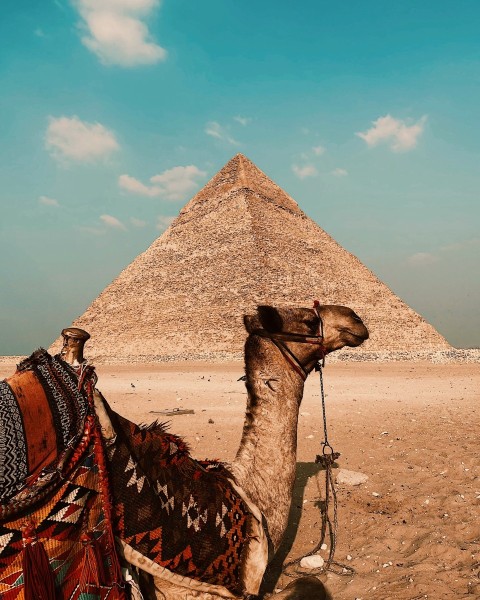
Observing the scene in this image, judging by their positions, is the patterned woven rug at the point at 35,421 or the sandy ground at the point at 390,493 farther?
the sandy ground at the point at 390,493

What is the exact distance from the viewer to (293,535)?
345 centimetres

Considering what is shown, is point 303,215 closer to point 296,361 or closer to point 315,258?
point 315,258

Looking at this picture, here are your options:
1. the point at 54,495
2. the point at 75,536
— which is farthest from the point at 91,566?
the point at 54,495

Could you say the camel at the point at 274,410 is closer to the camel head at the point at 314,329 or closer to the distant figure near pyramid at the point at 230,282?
the camel head at the point at 314,329

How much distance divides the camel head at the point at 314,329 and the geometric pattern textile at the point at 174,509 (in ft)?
2.24

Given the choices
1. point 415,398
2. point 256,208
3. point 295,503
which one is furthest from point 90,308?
point 295,503

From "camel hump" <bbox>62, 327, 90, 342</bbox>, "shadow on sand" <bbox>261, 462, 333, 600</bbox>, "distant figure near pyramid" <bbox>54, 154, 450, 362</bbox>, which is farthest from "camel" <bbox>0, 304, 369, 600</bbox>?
"distant figure near pyramid" <bbox>54, 154, 450, 362</bbox>

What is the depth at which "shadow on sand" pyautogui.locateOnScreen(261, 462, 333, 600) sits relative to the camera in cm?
271

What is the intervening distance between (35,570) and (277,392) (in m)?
1.25

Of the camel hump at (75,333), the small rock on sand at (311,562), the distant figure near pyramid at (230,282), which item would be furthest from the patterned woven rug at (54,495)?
the distant figure near pyramid at (230,282)

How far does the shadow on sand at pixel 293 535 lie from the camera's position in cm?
271

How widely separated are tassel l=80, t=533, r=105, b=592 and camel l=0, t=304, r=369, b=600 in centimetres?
58

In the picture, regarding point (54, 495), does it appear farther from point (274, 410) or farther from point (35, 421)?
point (274, 410)

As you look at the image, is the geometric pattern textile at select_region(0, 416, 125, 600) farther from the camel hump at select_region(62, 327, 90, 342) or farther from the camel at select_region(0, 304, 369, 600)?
the camel hump at select_region(62, 327, 90, 342)
